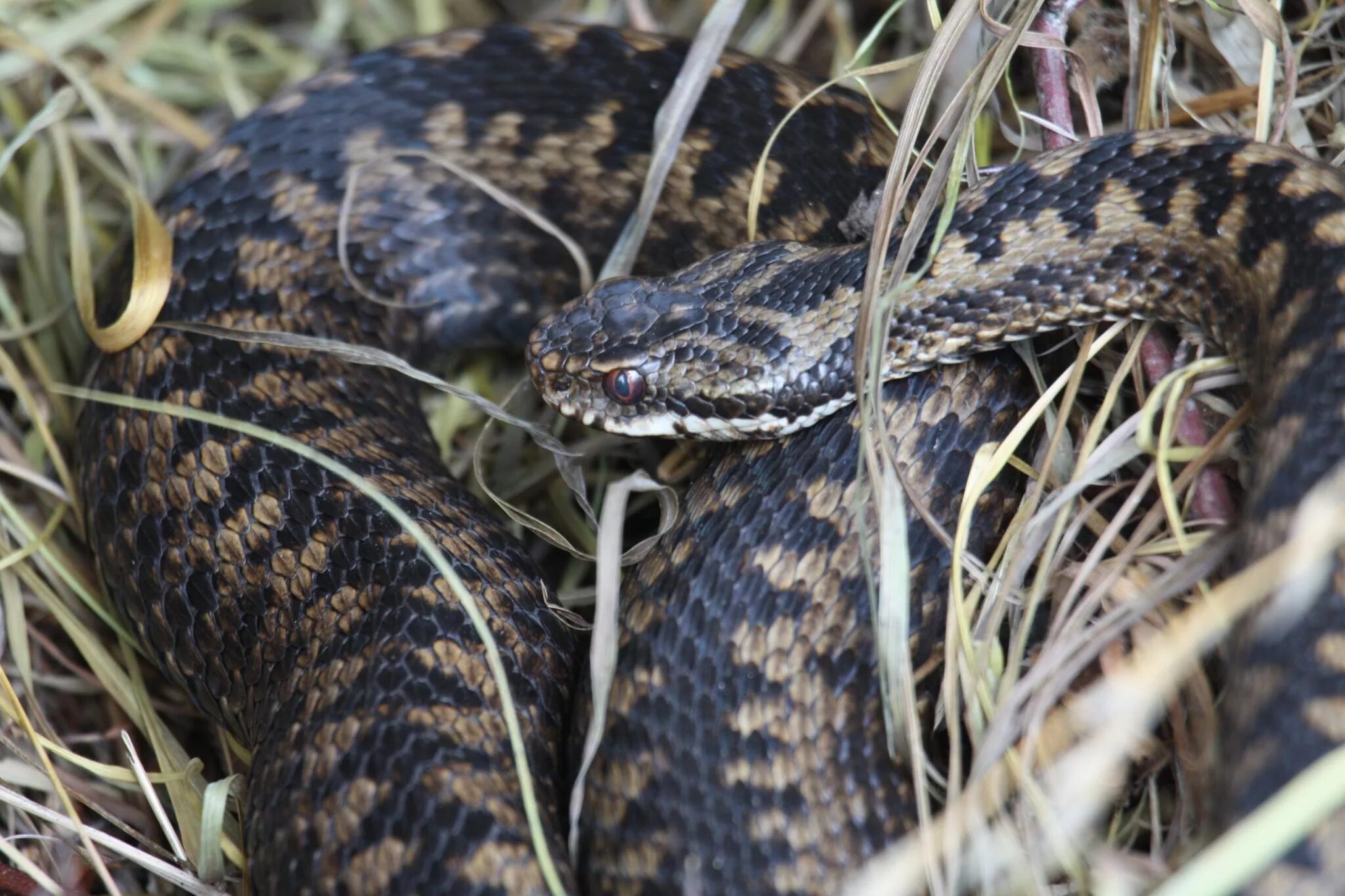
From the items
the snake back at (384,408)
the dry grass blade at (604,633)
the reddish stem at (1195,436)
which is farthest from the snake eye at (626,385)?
the reddish stem at (1195,436)

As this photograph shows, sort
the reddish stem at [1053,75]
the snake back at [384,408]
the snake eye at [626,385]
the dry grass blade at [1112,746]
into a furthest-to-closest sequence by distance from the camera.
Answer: the reddish stem at [1053,75], the snake eye at [626,385], the snake back at [384,408], the dry grass blade at [1112,746]

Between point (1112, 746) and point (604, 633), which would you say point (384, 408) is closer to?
point (604, 633)

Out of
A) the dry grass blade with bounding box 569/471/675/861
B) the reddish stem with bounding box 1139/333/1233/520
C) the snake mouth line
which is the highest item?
the reddish stem with bounding box 1139/333/1233/520

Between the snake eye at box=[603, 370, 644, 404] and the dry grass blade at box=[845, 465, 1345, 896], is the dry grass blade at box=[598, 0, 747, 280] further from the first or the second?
the dry grass blade at box=[845, 465, 1345, 896]

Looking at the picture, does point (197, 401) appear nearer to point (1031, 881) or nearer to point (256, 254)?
point (256, 254)

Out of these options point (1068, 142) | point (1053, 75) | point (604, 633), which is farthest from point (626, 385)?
point (1053, 75)

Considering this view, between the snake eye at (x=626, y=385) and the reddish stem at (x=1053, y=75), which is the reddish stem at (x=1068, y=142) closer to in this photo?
the reddish stem at (x=1053, y=75)

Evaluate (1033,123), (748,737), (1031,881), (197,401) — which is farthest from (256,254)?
(1031,881)

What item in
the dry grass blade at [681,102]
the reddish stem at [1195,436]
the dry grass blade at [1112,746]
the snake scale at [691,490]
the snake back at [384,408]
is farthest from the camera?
the dry grass blade at [681,102]

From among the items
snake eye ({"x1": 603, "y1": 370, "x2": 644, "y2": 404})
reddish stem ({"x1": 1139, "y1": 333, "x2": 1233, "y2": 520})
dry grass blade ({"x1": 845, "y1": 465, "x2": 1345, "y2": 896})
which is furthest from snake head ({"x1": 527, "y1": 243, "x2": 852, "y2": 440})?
dry grass blade ({"x1": 845, "y1": 465, "x2": 1345, "y2": 896})
